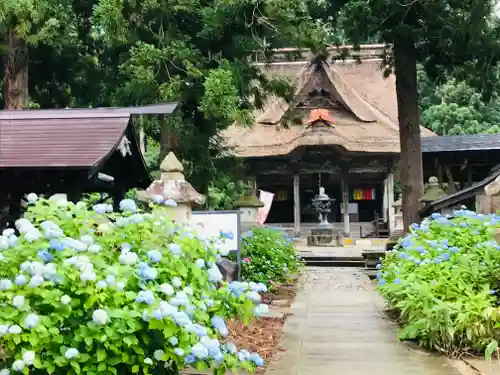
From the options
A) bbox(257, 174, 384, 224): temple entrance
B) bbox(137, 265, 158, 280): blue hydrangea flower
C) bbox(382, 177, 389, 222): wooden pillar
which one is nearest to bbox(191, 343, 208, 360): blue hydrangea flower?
bbox(137, 265, 158, 280): blue hydrangea flower

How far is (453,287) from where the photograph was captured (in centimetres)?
707

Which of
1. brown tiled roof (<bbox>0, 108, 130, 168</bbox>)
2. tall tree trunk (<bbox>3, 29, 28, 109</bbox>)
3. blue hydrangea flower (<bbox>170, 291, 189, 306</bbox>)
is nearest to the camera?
blue hydrangea flower (<bbox>170, 291, 189, 306</bbox>)

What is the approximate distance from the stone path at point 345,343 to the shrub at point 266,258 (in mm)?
891

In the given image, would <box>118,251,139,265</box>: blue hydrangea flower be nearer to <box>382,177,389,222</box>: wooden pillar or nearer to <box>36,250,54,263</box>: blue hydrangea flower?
<box>36,250,54,263</box>: blue hydrangea flower

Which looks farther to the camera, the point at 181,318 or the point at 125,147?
the point at 125,147

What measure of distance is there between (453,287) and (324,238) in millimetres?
18658

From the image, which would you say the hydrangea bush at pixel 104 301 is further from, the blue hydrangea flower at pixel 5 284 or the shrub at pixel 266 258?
the shrub at pixel 266 258

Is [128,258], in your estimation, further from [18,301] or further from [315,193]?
[315,193]

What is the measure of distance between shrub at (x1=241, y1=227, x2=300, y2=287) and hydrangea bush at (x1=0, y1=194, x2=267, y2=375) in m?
7.53

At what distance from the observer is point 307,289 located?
1333 cm

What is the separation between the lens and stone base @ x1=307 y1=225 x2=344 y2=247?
2562 cm

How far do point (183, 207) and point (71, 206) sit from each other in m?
4.20

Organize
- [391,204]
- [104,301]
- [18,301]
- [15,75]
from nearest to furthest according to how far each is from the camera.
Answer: [18,301] → [104,301] → [15,75] → [391,204]

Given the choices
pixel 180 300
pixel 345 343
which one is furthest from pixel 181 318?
→ pixel 345 343
